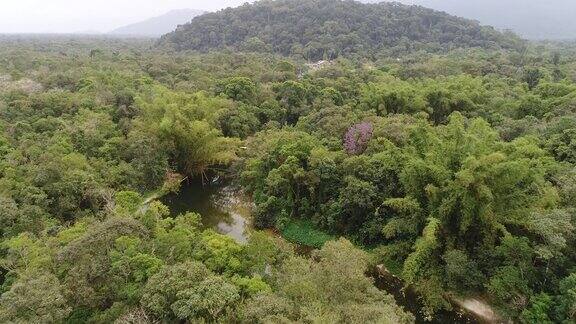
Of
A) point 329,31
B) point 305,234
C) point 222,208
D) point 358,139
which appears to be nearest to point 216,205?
point 222,208

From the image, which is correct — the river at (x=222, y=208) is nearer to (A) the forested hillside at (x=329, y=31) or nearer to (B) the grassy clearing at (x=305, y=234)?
(B) the grassy clearing at (x=305, y=234)

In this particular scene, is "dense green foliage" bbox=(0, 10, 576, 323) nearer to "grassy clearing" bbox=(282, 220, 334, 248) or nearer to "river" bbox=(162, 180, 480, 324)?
"grassy clearing" bbox=(282, 220, 334, 248)

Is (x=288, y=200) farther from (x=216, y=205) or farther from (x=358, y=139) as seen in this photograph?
(x=216, y=205)

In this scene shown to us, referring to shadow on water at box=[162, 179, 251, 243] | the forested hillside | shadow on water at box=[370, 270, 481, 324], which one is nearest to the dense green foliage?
shadow on water at box=[370, 270, 481, 324]

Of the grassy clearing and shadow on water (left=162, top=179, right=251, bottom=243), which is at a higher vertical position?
the grassy clearing

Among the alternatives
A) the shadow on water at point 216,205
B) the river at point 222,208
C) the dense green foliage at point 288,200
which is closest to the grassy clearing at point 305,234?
the dense green foliage at point 288,200
